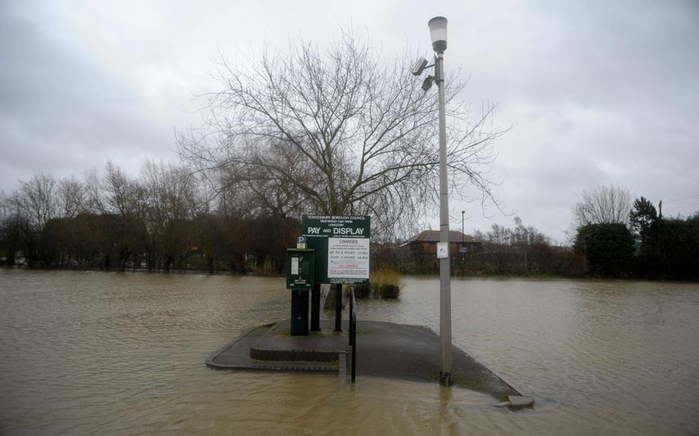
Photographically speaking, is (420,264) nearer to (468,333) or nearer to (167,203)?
(167,203)

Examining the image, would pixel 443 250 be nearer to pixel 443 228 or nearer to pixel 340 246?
pixel 443 228

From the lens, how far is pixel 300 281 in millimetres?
7332

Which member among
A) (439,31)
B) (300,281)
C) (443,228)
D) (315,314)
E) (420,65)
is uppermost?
(439,31)

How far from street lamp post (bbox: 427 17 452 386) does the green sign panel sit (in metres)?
2.33

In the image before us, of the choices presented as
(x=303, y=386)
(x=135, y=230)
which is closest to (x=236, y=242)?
(x=135, y=230)

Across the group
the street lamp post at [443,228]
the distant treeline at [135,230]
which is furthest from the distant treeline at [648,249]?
the street lamp post at [443,228]

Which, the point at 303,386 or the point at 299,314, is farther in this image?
the point at 299,314

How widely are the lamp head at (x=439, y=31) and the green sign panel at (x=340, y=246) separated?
3385 millimetres

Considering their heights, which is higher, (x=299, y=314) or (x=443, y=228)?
(x=443, y=228)

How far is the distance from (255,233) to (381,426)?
29318 mm

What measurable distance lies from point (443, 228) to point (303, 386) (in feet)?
9.00

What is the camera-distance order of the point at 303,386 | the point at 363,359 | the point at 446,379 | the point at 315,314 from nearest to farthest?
the point at 303,386 < the point at 446,379 < the point at 363,359 < the point at 315,314

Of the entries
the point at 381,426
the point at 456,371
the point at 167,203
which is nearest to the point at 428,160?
the point at 456,371

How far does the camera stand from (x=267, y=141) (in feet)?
40.4
